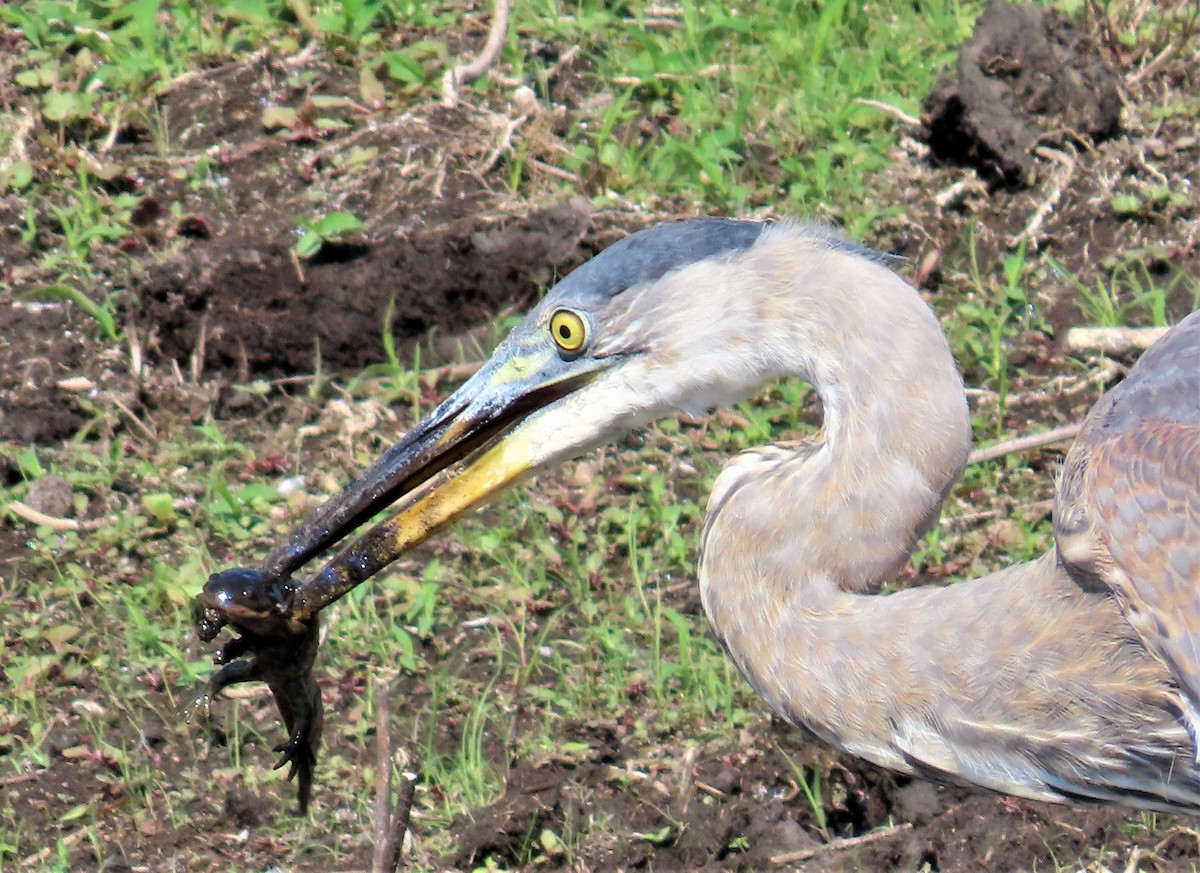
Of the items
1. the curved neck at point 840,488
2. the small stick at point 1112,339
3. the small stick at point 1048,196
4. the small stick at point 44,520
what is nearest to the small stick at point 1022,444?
the small stick at point 1112,339

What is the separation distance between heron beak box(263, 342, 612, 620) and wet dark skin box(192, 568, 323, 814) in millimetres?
80

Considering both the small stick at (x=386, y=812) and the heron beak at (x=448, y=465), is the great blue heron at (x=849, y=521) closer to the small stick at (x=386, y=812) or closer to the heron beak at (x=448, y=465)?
the heron beak at (x=448, y=465)

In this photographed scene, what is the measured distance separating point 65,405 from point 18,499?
1.24ft

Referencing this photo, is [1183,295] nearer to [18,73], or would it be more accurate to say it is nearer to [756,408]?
[756,408]

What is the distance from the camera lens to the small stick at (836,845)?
3.99 metres

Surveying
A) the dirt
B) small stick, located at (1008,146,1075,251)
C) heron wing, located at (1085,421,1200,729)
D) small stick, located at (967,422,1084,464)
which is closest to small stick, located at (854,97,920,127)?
the dirt

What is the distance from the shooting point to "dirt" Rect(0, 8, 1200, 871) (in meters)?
4.05

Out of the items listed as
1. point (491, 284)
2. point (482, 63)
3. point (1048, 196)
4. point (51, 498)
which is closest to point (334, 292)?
point (491, 284)

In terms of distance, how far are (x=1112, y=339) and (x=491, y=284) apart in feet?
6.35

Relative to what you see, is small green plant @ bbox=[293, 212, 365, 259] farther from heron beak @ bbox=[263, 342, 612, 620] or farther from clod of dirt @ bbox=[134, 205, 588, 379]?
heron beak @ bbox=[263, 342, 612, 620]

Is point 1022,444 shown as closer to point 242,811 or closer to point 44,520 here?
point 242,811

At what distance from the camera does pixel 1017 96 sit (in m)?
5.91

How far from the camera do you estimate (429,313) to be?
5492 millimetres

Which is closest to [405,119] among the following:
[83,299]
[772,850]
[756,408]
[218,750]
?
[83,299]
